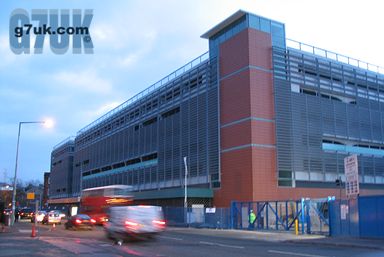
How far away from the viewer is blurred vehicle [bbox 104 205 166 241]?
21516 millimetres

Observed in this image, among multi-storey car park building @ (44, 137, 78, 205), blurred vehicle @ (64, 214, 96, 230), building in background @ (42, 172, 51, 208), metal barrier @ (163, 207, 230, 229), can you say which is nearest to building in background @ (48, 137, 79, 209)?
multi-storey car park building @ (44, 137, 78, 205)

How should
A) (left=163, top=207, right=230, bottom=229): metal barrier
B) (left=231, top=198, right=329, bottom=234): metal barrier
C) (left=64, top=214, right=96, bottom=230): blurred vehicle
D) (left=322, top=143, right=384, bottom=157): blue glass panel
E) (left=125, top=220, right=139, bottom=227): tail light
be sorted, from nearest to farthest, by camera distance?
(left=125, top=220, right=139, bottom=227): tail light
(left=231, top=198, right=329, bottom=234): metal barrier
(left=64, top=214, right=96, bottom=230): blurred vehicle
(left=163, top=207, right=230, bottom=229): metal barrier
(left=322, top=143, right=384, bottom=157): blue glass panel

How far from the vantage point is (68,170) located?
109m

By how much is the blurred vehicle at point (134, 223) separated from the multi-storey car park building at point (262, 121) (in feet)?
83.7

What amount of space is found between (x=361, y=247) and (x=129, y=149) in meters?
55.2

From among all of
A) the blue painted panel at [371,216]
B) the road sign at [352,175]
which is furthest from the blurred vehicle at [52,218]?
the blue painted panel at [371,216]

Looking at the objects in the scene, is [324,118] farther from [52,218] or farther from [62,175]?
[62,175]

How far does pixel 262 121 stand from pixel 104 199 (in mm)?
18135

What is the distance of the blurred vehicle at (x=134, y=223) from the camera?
21516 millimetres

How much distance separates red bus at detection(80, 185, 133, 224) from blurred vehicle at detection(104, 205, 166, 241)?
19.3 m

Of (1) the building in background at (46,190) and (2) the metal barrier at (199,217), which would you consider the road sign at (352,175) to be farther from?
(1) the building in background at (46,190)

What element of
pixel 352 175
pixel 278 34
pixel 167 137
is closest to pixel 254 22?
pixel 278 34

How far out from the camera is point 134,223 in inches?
848

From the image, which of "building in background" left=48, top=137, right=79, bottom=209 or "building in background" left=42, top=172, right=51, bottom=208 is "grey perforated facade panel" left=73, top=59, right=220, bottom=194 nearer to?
"building in background" left=48, top=137, right=79, bottom=209
